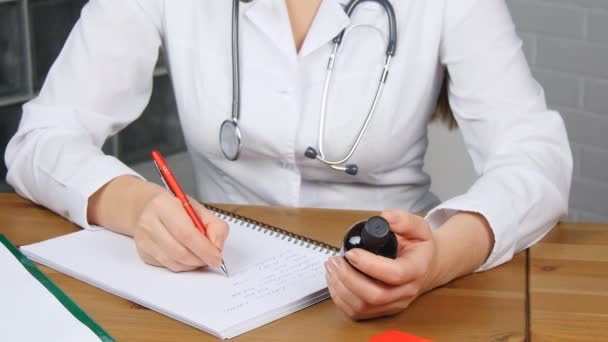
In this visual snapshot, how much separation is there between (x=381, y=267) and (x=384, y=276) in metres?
0.01

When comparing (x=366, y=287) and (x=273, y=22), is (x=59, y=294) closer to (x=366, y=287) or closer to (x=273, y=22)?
(x=366, y=287)

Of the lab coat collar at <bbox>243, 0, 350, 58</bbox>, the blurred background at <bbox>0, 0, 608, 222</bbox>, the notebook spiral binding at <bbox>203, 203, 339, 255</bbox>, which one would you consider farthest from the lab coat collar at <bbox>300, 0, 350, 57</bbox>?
the blurred background at <bbox>0, 0, 608, 222</bbox>

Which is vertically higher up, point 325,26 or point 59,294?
point 325,26

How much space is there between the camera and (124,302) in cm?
99

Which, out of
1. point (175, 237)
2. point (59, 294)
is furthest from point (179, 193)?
point (59, 294)

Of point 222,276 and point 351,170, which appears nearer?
point 222,276

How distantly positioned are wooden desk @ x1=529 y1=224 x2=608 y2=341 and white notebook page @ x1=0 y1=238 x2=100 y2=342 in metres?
0.46

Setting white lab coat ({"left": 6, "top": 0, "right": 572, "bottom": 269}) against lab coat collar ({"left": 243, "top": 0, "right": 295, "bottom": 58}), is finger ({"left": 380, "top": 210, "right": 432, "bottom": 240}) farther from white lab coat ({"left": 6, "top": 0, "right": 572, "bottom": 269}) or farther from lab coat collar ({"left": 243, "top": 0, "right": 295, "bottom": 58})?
lab coat collar ({"left": 243, "top": 0, "right": 295, "bottom": 58})

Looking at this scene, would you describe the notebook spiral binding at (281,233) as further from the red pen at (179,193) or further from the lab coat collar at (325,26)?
the lab coat collar at (325,26)

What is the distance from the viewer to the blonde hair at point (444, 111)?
148cm

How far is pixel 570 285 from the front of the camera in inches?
41.7

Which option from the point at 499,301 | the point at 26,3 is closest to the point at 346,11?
the point at 499,301

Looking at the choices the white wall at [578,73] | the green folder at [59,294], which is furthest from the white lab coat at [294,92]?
the white wall at [578,73]

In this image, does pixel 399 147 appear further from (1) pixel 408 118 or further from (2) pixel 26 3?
(2) pixel 26 3
